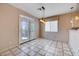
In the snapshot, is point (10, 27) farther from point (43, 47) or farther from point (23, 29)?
point (43, 47)

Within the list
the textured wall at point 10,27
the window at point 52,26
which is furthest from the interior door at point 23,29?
the window at point 52,26

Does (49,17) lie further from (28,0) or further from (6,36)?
(6,36)

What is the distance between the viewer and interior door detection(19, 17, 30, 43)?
1942 mm

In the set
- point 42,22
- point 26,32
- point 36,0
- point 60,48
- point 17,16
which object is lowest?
point 60,48

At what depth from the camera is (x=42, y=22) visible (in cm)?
192

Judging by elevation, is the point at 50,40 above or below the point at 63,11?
below

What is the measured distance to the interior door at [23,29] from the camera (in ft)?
6.37

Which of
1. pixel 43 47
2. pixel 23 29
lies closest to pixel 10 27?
pixel 23 29

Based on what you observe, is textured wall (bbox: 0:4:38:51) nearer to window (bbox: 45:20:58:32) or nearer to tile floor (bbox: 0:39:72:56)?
tile floor (bbox: 0:39:72:56)

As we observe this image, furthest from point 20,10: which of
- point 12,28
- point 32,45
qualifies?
point 32,45

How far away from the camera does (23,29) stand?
201cm

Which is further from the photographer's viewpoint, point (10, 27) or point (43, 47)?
point (43, 47)

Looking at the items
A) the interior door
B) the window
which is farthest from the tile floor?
the window

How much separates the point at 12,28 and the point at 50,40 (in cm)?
84
